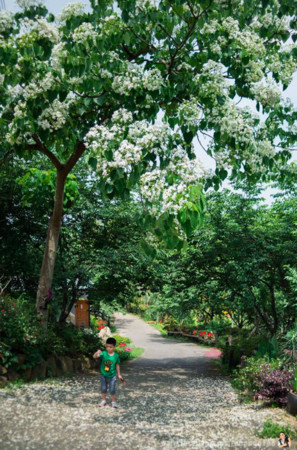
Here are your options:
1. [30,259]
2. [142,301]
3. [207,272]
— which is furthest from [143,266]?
[142,301]

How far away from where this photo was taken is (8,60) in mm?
5551

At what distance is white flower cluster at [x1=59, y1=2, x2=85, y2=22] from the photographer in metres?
6.37

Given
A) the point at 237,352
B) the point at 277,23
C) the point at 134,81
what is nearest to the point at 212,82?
the point at 134,81

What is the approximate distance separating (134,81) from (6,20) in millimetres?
1956

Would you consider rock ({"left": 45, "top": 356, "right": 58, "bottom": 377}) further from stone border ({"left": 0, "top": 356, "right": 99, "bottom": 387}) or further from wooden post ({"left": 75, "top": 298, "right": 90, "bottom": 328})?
wooden post ({"left": 75, "top": 298, "right": 90, "bottom": 328})

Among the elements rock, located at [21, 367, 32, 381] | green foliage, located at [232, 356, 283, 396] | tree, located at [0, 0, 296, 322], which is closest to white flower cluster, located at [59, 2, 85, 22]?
tree, located at [0, 0, 296, 322]

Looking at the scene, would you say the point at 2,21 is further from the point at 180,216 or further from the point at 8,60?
the point at 180,216

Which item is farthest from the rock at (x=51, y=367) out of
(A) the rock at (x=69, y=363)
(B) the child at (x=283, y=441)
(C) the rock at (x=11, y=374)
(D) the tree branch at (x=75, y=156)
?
(B) the child at (x=283, y=441)

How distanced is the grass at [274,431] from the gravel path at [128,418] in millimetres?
147

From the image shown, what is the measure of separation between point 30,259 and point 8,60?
9189mm

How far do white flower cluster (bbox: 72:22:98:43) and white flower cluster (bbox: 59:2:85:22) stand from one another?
0.51 meters

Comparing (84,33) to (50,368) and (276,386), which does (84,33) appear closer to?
(276,386)

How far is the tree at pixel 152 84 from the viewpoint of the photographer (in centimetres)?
522

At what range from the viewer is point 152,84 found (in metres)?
6.19
